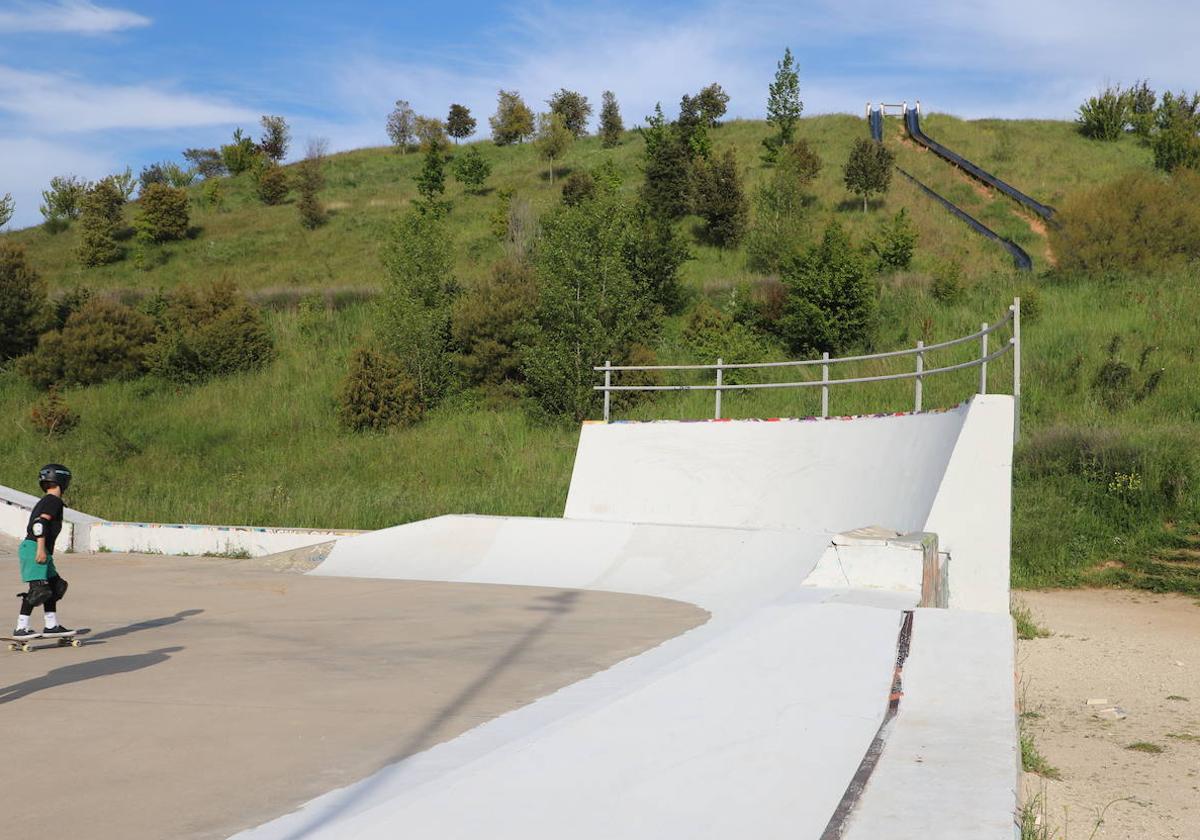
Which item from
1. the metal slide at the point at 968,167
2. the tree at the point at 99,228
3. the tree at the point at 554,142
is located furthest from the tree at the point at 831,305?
the tree at the point at 99,228

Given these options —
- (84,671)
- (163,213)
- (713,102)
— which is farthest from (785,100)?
(84,671)

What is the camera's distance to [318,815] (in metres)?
3.65

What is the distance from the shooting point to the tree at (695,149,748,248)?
4106 centimetres

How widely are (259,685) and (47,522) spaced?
2.43 metres

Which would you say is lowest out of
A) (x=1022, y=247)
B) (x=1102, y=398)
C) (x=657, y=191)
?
(x=1102, y=398)

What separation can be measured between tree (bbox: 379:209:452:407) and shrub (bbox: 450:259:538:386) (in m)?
0.58

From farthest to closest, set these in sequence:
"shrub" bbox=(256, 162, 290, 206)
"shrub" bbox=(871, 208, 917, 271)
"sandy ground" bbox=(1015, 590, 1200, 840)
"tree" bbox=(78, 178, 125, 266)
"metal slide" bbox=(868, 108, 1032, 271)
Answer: "shrub" bbox=(256, 162, 290, 206) < "tree" bbox=(78, 178, 125, 266) < "metal slide" bbox=(868, 108, 1032, 271) < "shrub" bbox=(871, 208, 917, 271) < "sandy ground" bbox=(1015, 590, 1200, 840)

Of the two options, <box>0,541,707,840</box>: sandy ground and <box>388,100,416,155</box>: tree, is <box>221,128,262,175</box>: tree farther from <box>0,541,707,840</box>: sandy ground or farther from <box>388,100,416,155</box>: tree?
<box>0,541,707,840</box>: sandy ground

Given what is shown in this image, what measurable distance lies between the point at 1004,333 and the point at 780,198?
13.4 m

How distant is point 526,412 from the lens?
27000 millimetres

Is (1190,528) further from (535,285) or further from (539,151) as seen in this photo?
(539,151)

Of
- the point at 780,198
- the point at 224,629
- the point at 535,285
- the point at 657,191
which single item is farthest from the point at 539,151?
the point at 224,629

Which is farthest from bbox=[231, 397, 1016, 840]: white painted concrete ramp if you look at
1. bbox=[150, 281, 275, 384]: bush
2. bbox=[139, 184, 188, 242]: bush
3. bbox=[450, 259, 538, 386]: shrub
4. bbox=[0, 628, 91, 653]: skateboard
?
bbox=[139, 184, 188, 242]: bush

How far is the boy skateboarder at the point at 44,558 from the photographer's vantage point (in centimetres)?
721
